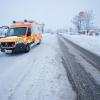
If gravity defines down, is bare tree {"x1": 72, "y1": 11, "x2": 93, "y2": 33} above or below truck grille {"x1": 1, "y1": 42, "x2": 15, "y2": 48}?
above

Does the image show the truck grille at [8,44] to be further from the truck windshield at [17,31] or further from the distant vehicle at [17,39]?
the truck windshield at [17,31]

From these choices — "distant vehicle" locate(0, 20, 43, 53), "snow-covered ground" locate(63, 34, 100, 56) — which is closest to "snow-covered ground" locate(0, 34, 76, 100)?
"distant vehicle" locate(0, 20, 43, 53)

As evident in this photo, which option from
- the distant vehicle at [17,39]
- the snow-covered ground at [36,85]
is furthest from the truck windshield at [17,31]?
the snow-covered ground at [36,85]

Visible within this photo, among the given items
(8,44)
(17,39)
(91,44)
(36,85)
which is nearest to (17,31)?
(17,39)

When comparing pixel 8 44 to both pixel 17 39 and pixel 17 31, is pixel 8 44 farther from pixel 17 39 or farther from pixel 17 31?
pixel 17 31

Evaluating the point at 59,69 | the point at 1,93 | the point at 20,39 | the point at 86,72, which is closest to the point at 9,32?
the point at 20,39

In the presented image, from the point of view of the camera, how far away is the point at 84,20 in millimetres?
76875

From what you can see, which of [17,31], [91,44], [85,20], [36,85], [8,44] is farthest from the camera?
[85,20]

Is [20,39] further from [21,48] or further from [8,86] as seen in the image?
[8,86]

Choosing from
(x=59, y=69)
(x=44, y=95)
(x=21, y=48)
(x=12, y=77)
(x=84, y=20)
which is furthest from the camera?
Result: (x=84, y=20)

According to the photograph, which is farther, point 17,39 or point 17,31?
point 17,31

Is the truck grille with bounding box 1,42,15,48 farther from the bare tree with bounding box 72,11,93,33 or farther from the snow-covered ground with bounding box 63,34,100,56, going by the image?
the bare tree with bounding box 72,11,93,33

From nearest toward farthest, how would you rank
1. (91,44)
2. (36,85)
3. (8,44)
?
1. (36,85)
2. (8,44)
3. (91,44)

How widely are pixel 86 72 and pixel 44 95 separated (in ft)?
10.6
